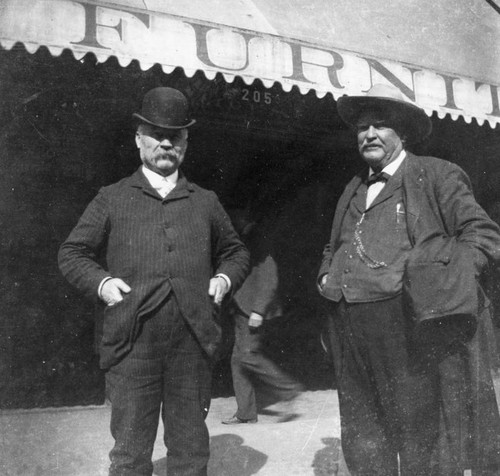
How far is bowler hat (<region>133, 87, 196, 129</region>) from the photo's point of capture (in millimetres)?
2836

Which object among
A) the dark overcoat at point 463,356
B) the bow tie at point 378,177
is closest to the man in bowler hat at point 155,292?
the bow tie at point 378,177

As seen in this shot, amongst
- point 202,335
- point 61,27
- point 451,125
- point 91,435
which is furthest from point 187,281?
point 451,125

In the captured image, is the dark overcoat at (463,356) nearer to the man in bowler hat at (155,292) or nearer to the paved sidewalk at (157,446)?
the paved sidewalk at (157,446)

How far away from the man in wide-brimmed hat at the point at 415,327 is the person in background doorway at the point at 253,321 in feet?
5.77

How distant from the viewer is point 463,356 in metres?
2.77

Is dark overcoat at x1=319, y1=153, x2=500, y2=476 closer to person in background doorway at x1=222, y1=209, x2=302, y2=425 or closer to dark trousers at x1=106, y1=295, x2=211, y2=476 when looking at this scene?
dark trousers at x1=106, y1=295, x2=211, y2=476

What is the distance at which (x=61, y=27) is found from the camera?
321 centimetres

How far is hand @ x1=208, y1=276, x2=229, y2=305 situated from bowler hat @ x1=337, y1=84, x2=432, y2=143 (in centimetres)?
107

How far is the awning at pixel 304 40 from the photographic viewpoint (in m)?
3.25

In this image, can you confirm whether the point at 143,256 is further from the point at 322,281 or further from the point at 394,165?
the point at 394,165

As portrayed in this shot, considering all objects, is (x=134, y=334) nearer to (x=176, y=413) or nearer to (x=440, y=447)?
(x=176, y=413)

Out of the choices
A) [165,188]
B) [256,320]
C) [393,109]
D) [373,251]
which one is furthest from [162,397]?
[256,320]

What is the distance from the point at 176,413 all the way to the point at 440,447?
3.71ft

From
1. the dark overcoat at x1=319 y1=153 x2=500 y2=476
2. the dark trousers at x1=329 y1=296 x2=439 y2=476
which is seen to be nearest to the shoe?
the dark trousers at x1=329 y1=296 x2=439 y2=476
